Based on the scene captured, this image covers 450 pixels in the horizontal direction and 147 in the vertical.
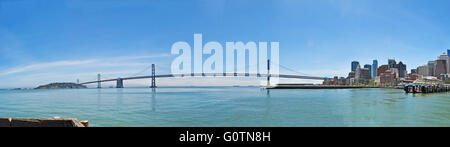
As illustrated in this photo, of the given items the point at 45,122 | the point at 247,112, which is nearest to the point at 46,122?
the point at 45,122

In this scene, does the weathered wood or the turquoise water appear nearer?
the weathered wood

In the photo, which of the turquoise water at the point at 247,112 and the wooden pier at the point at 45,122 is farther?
the turquoise water at the point at 247,112

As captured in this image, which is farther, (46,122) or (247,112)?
(247,112)

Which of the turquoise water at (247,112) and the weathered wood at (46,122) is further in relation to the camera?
the turquoise water at (247,112)

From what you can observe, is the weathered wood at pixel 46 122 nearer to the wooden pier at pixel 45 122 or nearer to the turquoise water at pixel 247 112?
the wooden pier at pixel 45 122

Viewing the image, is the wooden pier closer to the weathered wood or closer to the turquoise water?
the weathered wood

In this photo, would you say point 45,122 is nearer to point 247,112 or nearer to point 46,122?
point 46,122

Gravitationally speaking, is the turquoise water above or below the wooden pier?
below

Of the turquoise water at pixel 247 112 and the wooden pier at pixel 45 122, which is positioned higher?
the wooden pier at pixel 45 122

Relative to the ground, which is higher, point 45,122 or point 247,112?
point 45,122

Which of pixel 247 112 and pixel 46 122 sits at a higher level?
pixel 46 122

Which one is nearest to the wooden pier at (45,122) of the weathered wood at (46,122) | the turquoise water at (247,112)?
the weathered wood at (46,122)

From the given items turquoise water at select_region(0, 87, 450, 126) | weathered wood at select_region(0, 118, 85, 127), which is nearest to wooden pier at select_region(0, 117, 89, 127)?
weathered wood at select_region(0, 118, 85, 127)
